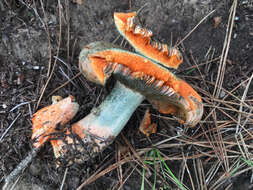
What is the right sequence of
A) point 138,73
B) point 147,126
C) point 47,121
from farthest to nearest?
point 147,126, point 47,121, point 138,73

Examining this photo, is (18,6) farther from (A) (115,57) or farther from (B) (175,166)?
(B) (175,166)

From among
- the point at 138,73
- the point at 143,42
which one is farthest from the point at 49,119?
the point at 143,42

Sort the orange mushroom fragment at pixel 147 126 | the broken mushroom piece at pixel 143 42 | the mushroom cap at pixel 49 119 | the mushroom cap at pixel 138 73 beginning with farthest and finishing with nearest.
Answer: the orange mushroom fragment at pixel 147 126 → the mushroom cap at pixel 49 119 → the broken mushroom piece at pixel 143 42 → the mushroom cap at pixel 138 73

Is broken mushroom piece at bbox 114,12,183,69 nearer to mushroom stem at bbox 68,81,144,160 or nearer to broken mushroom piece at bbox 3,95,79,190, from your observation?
mushroom stem at bbox 68,81,144,160

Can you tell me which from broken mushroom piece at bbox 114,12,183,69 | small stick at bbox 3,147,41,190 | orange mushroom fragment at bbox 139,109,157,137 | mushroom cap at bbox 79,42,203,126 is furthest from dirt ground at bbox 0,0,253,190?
broken mushroom piece at bbox 114,12,183,69

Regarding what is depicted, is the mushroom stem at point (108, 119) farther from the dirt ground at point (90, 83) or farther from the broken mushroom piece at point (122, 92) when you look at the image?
the dirt ground at point (90, 83)

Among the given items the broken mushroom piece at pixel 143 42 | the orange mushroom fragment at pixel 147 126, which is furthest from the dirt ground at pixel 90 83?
the broken mushroom piece at pixel 143 42

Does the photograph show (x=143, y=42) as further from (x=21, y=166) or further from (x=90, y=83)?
(x=21, y=166)
